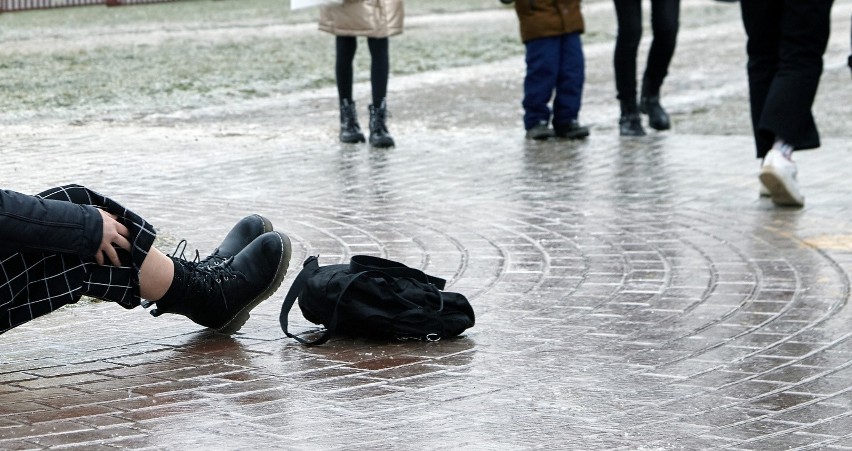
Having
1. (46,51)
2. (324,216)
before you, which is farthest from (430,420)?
(46,51)

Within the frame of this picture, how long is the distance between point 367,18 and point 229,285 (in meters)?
4.96

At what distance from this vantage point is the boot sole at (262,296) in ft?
15.0

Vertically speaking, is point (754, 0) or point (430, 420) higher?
point (754, 0)

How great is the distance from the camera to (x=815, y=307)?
497 centimetres

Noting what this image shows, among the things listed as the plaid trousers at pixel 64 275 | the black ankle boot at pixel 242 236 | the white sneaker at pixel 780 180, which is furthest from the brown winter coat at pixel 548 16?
the plaid trousers at pixel 64 275

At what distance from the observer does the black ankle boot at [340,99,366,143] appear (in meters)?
9.60

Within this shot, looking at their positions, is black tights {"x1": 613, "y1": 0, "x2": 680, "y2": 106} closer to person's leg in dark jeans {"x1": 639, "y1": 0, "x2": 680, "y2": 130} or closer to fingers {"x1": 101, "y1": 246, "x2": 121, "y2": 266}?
person's leg in dark jeans {"x1": 639, "y1": 0, "x2": 680, "y2": 130}

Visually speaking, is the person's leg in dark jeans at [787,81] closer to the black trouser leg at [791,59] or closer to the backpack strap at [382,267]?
the black trouser leg at [791,59]

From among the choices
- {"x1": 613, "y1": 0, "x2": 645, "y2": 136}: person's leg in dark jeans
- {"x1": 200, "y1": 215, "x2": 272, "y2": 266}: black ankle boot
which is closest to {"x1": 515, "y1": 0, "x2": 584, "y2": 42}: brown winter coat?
{"x1": 613, "y1": 0, "x2": 645, "y2": 136}: person's leg in dark jeans

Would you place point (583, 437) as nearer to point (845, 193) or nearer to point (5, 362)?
point (5, 362)

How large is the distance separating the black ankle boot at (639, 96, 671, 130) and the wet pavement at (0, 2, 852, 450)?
307mm

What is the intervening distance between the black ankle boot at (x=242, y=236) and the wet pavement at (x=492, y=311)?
25 cm

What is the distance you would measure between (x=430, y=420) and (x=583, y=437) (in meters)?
0.38

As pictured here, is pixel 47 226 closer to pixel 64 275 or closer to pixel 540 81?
pixel 64 275
